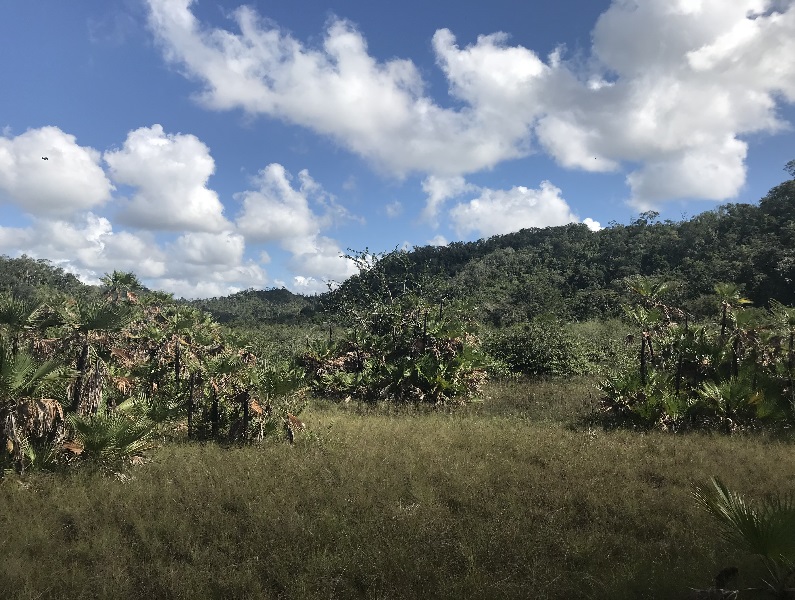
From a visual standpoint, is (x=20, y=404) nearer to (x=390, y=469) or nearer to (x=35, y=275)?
(x=390, y=469)

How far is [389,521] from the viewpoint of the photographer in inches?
273

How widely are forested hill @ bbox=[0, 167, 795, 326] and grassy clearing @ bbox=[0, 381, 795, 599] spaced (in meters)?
18.4

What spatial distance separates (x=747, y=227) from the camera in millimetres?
53438

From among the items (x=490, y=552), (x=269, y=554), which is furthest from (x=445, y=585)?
(x=269, y=554)

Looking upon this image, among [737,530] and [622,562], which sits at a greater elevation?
[737,530]

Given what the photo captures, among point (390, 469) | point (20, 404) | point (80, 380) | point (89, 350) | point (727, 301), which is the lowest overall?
point (390, 469)

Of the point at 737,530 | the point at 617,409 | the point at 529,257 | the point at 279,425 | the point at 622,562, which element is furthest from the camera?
the point at 529,257

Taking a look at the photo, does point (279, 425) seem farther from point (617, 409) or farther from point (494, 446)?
point (617, 409)

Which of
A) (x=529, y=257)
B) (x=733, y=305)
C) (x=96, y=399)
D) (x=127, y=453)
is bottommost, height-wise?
(x=127, y=453)

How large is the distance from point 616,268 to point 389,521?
5607 centimetres

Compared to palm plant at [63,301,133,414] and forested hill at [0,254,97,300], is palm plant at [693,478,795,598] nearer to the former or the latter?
palm plant at [63,301,133,414]

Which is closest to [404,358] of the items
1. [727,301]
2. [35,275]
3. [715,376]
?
[715,376]

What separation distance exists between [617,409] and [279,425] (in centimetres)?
934

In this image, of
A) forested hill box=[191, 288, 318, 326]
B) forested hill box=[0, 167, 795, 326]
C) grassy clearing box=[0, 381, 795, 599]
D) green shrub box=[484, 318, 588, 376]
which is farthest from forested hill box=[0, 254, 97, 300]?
grassy clearing box=[0, 381, 795, 599]
